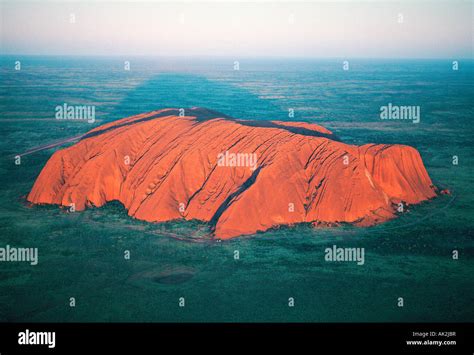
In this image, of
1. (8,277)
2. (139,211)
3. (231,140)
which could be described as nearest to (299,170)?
(231,140)

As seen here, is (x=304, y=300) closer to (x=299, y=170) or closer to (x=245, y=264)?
(x=245, y=264)

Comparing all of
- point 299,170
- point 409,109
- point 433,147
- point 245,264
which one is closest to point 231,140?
point 299,170

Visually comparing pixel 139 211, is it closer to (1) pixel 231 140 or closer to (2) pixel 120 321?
(1) pixel 231 140

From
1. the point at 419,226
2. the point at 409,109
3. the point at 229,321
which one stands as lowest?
the point at 229,321

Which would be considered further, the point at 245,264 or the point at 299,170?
the point at 299,170

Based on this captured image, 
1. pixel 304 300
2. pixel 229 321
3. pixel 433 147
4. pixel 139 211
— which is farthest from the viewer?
pixel 433 147

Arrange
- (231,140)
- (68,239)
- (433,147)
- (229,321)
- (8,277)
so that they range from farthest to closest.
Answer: (433,147)
(231,140)
(68,239)
(8,277)
(229,321)

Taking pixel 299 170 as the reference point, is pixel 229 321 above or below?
below
